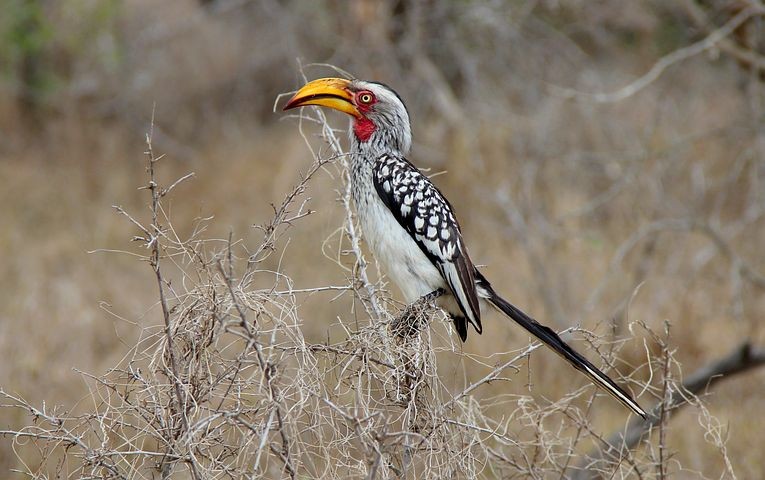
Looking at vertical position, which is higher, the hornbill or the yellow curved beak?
the yellow curved beak

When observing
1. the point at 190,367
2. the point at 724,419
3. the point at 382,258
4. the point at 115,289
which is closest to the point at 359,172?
the point at 382,258

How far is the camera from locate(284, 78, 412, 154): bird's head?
12.8 feet

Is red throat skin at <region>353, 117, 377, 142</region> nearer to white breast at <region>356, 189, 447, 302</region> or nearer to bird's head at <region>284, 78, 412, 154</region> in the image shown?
bird's head at <region>284, 78, 412, 154</region>

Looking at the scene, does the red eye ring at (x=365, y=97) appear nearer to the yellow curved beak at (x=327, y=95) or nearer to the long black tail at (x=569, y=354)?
the yellow curved beak at (x=327, y=95)

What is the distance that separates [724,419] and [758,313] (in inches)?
47.8

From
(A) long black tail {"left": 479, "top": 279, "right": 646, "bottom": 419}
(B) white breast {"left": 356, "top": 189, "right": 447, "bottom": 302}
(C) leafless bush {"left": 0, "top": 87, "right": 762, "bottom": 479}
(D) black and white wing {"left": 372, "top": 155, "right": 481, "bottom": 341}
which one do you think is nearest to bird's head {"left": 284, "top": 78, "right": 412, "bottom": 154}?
(D) black and white wing {"left": 372, "top": 155, "right": 481, "bottom": 341}

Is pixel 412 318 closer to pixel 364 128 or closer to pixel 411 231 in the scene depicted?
pixel 411 231

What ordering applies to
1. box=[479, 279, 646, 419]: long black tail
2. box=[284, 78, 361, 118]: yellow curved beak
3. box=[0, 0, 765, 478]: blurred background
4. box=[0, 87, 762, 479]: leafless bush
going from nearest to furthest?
box=[0, 87, 762, 479]: leafless bush
box=[479, 279, 646, 419]: long black tail
box=[284, 78, 361, 118]: yellow curved beak
box=[0, 0, 765, 478]: blurred background

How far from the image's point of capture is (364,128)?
3.99 metres

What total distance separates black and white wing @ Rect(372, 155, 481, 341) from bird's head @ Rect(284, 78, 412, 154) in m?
0.20

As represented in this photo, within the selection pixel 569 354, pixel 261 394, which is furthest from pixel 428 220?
pixel 261 394

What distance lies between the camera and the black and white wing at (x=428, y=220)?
11.9 ft

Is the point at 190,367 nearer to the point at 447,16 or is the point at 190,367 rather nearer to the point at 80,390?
the point at 80,390

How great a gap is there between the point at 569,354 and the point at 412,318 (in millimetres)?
545
